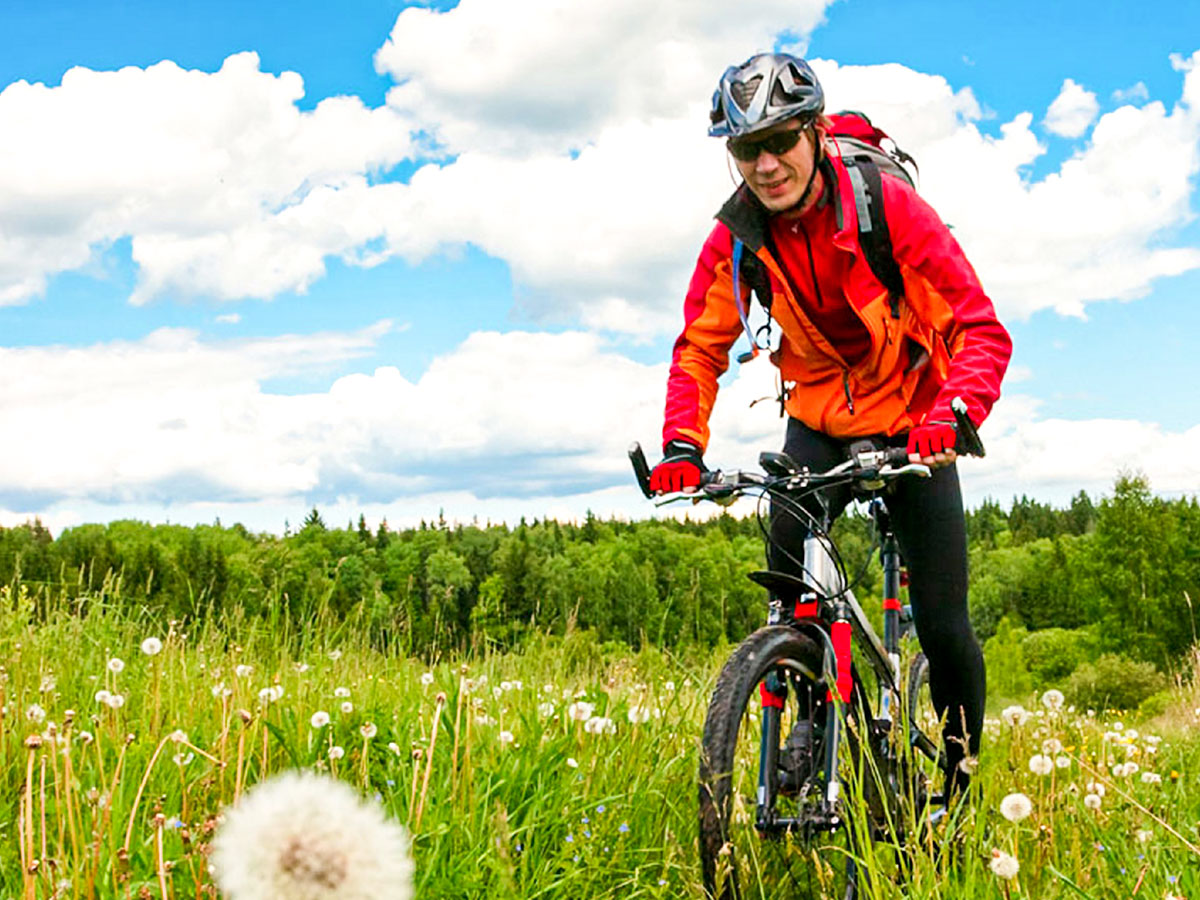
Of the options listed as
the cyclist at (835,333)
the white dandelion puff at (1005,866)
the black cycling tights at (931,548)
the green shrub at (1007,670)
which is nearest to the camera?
the white dandelion puff at (1005,866)

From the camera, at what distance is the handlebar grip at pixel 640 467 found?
4.39m

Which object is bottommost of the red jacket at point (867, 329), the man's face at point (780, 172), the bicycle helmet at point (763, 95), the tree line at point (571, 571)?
the tree line at point (571, 571)

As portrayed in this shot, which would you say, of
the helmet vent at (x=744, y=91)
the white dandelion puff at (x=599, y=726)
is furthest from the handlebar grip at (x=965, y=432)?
the white dandelion puff at (x=599, y=726)

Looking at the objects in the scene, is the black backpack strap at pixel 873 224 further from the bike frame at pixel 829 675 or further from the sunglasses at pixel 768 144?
the bike frame at pixel 829 675

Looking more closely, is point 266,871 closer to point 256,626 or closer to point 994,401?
point 994,401

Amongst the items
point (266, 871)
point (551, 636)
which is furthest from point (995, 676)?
point (266, 871)

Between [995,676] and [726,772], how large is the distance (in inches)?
2868

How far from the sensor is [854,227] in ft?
14.1

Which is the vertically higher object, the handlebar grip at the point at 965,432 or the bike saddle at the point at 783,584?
the handlebar grip at the point at 965,432

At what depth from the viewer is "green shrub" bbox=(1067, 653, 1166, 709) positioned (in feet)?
184

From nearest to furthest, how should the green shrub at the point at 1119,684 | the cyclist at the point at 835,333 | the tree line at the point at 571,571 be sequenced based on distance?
the cyclist at the point at 835,333
the tree line at the point at 571,571
the green shrub at the point at 1119,684

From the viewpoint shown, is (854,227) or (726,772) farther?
(854,227)

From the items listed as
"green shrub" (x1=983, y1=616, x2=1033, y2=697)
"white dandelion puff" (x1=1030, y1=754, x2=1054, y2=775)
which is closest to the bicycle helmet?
"white dandelion puff" (x1=1030, y1=754, x2=1054, y2=775)

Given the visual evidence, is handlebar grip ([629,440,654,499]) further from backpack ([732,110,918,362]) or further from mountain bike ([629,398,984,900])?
backpack ([732,110,918,362])
